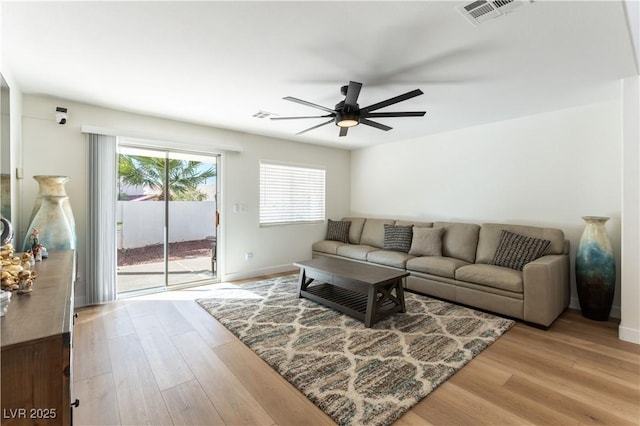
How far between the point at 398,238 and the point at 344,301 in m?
1.71

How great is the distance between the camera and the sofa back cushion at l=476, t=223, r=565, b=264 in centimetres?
336

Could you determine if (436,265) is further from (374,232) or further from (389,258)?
(374,232)

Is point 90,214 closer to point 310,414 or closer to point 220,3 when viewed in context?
point 220,3

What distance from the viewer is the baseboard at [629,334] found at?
257 cm

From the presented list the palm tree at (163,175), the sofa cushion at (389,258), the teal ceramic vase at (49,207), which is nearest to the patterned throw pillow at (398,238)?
the sofa cushion at (389,258)

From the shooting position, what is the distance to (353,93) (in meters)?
2.36

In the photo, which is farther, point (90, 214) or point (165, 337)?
point (90, 214)

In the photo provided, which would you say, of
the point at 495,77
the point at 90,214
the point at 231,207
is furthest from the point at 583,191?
the point at 90,214

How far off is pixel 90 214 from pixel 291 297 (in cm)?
265

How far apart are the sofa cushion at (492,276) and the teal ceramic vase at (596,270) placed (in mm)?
656

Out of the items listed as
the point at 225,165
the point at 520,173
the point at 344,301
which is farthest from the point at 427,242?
the point at 225,165

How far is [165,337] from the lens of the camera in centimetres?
268

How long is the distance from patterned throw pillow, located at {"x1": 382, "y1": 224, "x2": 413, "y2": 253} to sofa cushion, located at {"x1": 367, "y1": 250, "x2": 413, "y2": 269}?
0.45ft

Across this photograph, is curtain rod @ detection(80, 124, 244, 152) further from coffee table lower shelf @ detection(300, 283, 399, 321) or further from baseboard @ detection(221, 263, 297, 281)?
coffee table lower shelf @ detection(300, 283, 399, 321)
